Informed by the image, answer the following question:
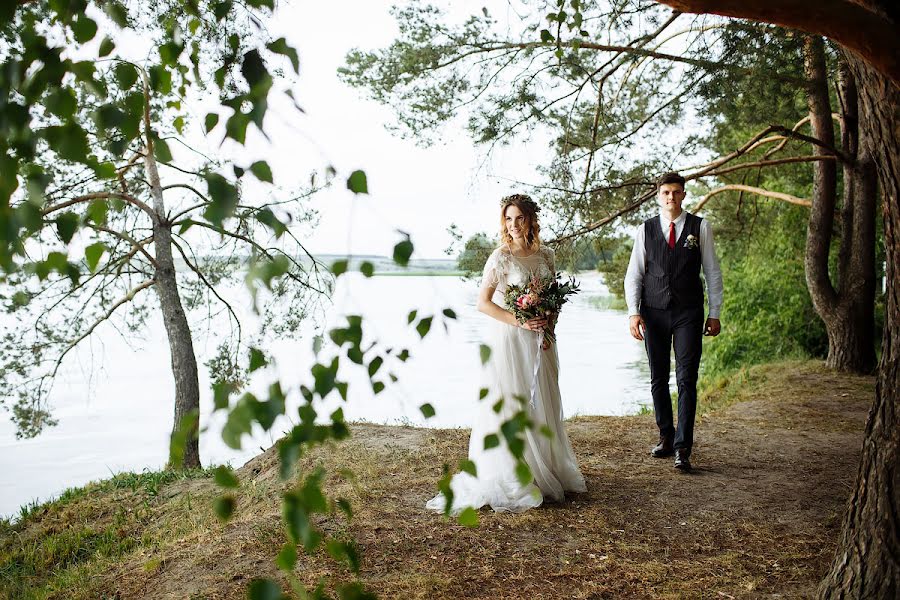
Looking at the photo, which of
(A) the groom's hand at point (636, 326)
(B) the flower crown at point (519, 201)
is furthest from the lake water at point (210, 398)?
(A) the groom's hand at point (636, 326)

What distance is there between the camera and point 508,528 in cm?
397

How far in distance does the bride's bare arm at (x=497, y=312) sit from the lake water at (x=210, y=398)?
0.14 meters

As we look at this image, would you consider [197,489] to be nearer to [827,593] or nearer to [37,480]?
[37,480]

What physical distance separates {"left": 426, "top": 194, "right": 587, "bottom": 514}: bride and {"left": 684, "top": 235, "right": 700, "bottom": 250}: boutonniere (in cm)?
98

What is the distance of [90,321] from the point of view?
902cm

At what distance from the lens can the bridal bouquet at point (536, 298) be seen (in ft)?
14.2

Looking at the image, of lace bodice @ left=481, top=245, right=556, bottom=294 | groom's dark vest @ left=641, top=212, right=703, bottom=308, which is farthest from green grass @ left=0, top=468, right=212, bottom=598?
groom's dark vest @ left=641, top=212, right=703, bottom=308

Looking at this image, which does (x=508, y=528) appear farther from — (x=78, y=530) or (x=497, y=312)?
(x=78, y=530)

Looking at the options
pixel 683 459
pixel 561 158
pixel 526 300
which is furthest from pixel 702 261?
pixel 561 158

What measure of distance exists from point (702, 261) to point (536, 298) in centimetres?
141

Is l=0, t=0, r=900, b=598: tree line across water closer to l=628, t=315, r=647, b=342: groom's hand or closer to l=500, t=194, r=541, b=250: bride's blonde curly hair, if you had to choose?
l=500, t=194, r=541, b=250: bride's blonde curly hair

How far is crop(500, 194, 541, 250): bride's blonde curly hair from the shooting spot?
4504 millimetres

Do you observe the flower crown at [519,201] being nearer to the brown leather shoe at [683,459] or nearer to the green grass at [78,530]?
the brown leather shoe at [683,459]

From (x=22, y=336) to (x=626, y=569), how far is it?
7.71 meters
